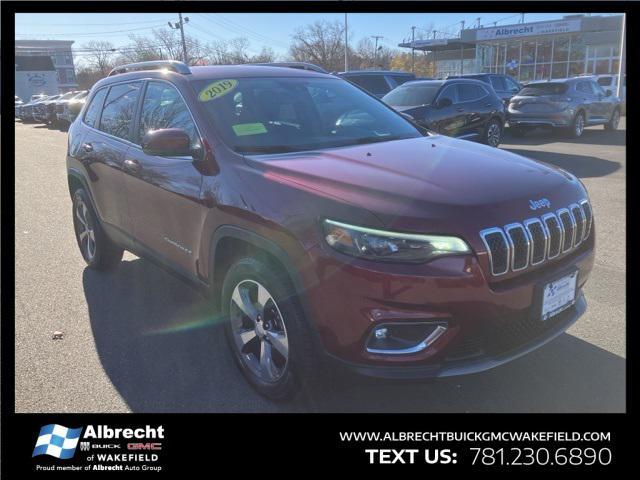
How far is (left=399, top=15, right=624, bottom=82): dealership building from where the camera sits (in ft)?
106

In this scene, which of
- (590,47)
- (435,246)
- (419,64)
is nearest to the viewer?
(435,246)

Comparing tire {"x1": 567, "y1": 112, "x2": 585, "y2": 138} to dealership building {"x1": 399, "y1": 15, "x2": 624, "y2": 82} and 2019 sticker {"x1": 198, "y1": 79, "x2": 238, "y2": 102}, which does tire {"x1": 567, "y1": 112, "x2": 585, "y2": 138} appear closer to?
2019 sticker {"x1": 198, "y1": 79, "x2": 238, "y2": 102}

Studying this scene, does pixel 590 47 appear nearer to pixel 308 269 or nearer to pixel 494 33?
pixel 494 33

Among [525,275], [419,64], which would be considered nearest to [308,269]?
[525,275]

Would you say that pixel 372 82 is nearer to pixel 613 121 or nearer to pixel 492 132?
pixel 492 132

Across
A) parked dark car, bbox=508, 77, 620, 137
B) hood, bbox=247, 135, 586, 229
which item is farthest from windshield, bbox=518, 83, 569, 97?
hood, bbox=247, 135, 586, 229

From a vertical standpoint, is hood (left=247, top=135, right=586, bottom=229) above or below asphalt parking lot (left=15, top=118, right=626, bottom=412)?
above

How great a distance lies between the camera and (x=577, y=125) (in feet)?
47.3

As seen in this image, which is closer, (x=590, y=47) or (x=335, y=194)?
(x=335, y=194)

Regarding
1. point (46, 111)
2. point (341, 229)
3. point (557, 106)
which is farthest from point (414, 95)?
point (46, 111)

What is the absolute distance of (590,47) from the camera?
33719 millimetres

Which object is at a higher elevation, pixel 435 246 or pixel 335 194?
pixel 335 194

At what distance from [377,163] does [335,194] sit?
1.81 ft

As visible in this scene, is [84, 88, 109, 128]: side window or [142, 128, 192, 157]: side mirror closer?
[142, 128, 192, 157]: side mirror
